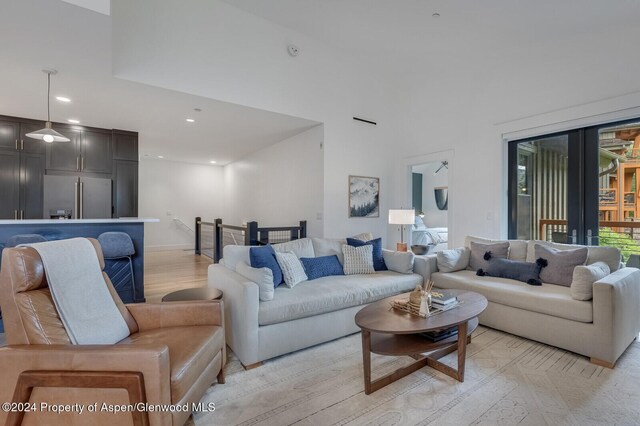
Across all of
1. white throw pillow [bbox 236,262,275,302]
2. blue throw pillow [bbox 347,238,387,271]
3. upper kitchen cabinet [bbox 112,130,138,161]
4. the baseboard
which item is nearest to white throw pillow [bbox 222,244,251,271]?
white throw pillow [bbox 236,262,275,302]

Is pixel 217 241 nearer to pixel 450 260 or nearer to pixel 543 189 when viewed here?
pixel 450 260

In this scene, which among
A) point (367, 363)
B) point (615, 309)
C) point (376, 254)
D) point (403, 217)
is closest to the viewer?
point (367, 363)

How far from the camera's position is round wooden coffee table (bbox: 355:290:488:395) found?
198 centimetres

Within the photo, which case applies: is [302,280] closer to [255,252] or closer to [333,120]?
[255,252]

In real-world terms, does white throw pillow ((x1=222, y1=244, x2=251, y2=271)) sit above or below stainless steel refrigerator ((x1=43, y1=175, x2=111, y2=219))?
below

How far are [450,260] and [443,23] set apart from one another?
2983 millimetres

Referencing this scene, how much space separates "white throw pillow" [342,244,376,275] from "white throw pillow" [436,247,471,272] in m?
0.85

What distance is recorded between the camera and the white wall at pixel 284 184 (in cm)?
523

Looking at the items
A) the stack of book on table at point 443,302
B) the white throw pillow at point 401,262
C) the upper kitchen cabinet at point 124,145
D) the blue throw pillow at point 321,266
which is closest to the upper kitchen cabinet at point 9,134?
the upper kitchen cabinet at point 124,145

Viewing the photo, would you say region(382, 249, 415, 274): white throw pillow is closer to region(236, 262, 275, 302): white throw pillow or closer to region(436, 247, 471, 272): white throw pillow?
region(436, 247, 471, 272): white throw pillow

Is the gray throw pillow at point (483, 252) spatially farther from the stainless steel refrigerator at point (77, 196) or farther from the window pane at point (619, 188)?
the stainless steel refrigerator at point (77, 196)

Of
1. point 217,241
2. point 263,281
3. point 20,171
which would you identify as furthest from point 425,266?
point 20,171

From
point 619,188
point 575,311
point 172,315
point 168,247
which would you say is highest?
point 619,188

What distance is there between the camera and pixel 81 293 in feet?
5.57
